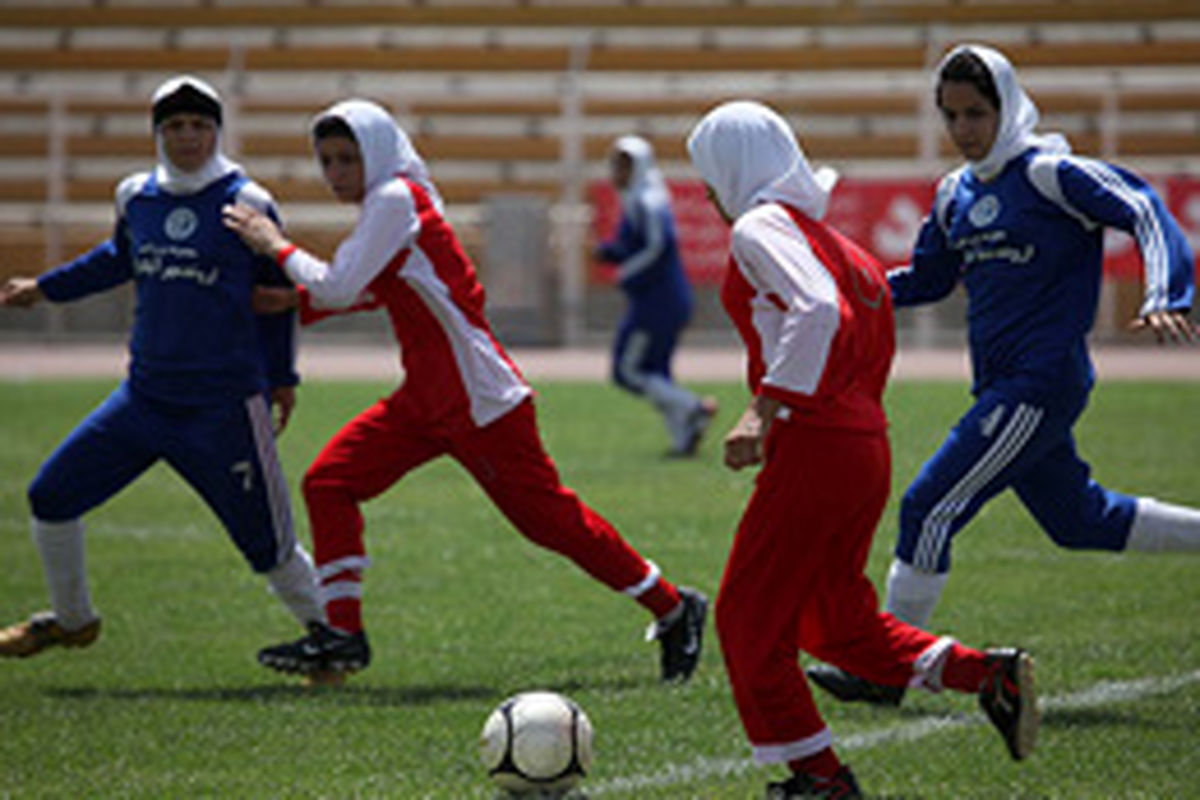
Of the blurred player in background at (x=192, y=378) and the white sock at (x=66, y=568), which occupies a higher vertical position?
the blurred player in background at (x=192, y=378)

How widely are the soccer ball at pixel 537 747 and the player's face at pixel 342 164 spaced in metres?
2.38

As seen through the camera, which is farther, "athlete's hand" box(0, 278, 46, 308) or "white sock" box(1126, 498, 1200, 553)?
"athlete's hand" box(0, 278, 46, 308)

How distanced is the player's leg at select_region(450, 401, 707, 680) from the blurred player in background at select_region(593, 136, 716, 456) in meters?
7.80

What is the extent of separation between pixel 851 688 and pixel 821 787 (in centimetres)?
148

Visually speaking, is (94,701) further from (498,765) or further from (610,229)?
(610,229)

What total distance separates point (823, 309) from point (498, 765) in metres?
1.45

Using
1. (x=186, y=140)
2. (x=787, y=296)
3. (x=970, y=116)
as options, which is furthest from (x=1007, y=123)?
(x=186, y=140)

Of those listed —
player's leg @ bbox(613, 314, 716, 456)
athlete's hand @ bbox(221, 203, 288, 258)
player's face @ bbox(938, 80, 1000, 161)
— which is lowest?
player's leg @ bbox(613, 314, 716, 456)

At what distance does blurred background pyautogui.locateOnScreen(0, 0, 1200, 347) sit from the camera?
91.9 feet

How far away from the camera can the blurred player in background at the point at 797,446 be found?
4.97 m

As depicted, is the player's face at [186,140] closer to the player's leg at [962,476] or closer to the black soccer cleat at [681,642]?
the black soccer cleat at [681,642]

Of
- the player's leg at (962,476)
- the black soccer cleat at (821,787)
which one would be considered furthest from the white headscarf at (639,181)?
the black soccer cleat at (821,787)

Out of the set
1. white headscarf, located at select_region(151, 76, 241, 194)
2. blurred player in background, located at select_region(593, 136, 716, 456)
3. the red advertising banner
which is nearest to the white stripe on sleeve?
white headscarf, located at select_region(151, 76, 241, 194)

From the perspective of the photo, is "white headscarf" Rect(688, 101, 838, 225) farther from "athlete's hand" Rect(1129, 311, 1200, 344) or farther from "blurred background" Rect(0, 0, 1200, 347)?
"blurred background" Rect(0, 0, 1200, 347)
